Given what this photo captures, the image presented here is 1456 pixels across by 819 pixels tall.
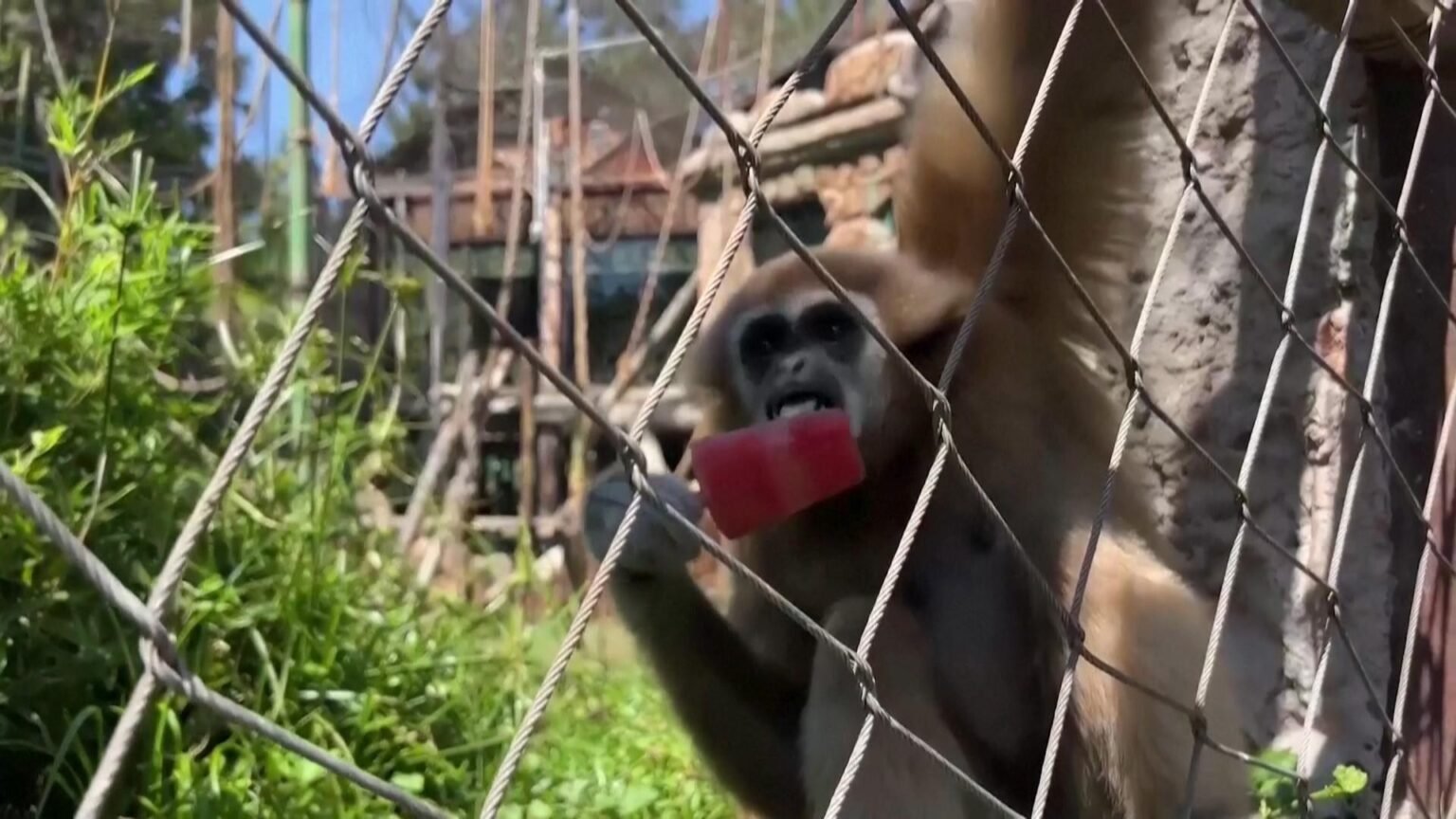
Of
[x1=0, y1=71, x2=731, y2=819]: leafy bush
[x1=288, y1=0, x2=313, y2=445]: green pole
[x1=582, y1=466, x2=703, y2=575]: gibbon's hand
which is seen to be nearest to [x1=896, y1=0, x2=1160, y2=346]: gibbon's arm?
[x1=582, y1=466, x2=703, y2=575]: gibbon's hand

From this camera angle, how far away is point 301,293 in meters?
3.93

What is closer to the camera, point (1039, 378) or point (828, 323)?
point (1039, 378)

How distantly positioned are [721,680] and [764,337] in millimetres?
653

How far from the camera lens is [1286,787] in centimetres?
259

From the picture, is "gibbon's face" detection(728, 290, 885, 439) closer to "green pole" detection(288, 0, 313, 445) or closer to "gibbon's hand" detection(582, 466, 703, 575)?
"gibbon's hand" detection(582, 466, 703, 575)

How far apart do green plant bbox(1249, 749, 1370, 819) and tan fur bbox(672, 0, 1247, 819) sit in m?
0.16

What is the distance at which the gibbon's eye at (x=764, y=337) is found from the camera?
255 centimetres

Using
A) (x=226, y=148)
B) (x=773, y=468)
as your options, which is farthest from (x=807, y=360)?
(x=226, y=148)

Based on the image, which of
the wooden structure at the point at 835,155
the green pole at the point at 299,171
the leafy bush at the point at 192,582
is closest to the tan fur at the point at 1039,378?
the leafy bush at the point at 192,582

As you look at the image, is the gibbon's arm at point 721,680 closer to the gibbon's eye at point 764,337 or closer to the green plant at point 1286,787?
the gibbon's eye at point 764,337

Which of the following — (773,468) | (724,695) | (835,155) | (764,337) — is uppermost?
(835,155)

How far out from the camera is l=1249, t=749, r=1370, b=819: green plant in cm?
254

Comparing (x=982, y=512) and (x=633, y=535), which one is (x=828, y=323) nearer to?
(x=982, y=512)

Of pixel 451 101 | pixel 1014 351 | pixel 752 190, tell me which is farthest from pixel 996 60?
pixel 451 101
